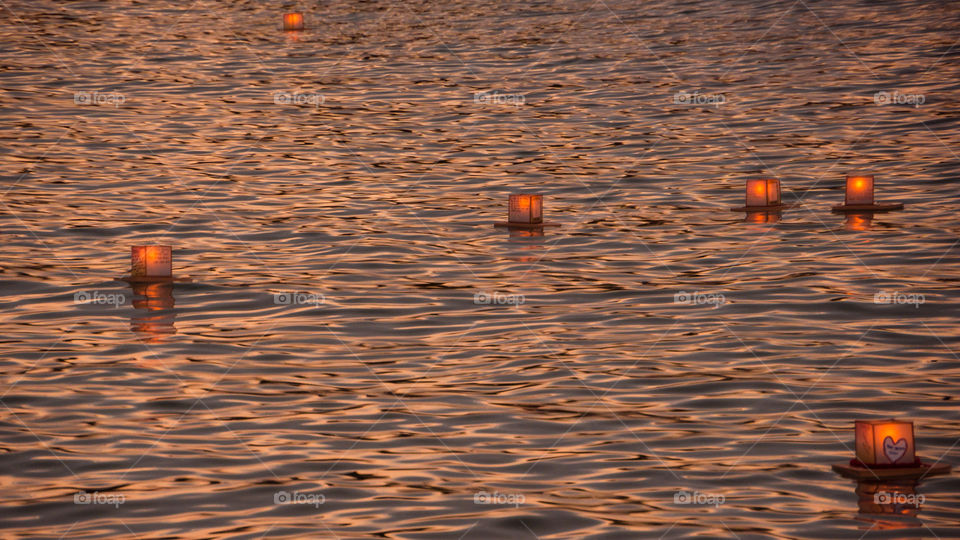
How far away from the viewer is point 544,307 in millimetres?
8156

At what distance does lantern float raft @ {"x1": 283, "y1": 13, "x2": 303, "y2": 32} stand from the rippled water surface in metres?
2.18

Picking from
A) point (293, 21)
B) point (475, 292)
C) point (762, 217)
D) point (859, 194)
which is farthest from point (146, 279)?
point (293, 21)

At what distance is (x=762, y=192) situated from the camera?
10.4 m

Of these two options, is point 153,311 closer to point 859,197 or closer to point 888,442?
point 888,442

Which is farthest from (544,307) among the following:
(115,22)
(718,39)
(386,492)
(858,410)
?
(115,22)

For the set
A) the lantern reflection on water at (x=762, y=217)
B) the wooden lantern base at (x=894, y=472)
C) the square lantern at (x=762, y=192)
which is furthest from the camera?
the square lantern at (x=762, y=192)

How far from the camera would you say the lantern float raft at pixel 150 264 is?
28.2 ft

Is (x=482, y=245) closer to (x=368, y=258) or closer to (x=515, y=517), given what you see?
(x=368, y=258)

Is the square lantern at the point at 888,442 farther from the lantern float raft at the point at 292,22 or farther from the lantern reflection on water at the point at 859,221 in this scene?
the lantern float raft at the point at 292,22

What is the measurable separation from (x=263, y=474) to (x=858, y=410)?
265 centimetres

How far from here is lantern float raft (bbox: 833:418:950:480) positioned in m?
5.52

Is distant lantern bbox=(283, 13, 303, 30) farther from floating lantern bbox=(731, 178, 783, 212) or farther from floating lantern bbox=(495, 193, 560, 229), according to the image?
floating lantern bbox=(731, 178, 783, 212)

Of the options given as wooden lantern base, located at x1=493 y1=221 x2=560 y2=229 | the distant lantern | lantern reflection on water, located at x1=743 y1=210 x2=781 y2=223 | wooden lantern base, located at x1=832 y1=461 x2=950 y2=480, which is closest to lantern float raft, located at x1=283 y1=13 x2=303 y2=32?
the distant lantern

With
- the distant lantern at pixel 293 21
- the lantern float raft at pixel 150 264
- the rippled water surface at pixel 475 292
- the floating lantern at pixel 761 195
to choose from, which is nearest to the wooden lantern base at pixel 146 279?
the lantern float raft at pixel 150 264
